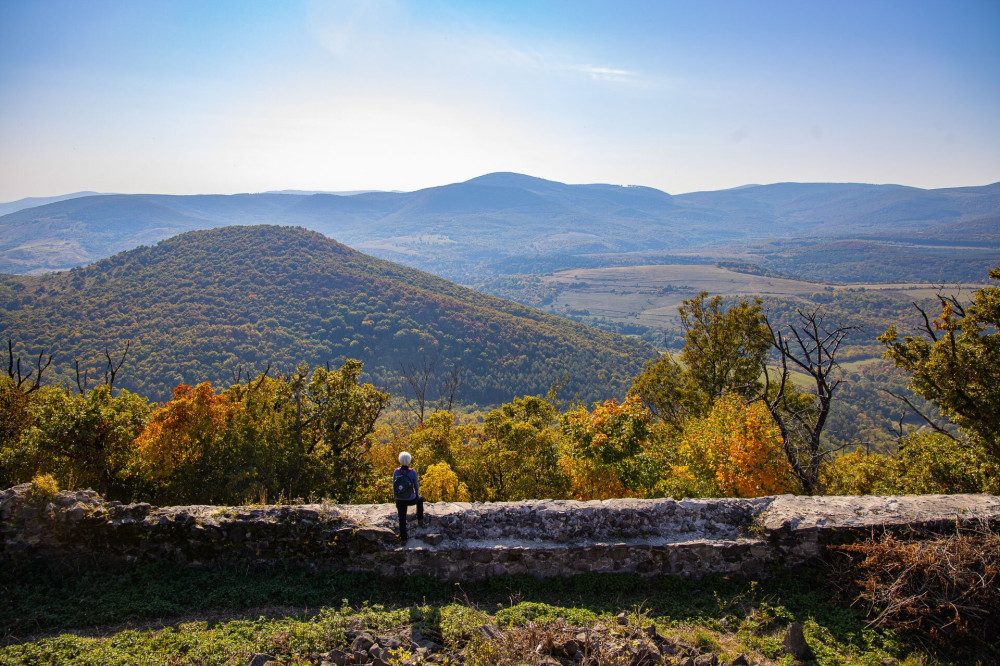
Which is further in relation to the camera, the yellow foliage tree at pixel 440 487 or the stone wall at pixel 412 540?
the yellow foliage tree at pixel 440 487

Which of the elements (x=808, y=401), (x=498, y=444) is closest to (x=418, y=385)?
(x=498, y=444)

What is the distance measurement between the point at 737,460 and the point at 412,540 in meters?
8.05


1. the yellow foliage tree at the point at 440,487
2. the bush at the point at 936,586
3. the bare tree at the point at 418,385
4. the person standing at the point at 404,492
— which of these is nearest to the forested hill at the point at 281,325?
the bare tree at the point at 418,385

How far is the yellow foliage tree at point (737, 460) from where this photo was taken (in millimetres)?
11914

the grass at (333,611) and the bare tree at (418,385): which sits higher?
the grass at (333,611)

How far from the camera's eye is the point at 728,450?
12141 millimetres

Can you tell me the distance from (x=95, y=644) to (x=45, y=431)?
24.9 ft

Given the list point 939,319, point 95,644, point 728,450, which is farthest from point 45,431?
point 939,319

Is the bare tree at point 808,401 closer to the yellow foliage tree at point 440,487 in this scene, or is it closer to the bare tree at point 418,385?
the yellow foliage tree at point 440,487

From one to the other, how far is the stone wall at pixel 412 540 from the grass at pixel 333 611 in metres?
0.22

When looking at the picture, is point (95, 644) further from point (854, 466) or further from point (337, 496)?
point (854, 466)

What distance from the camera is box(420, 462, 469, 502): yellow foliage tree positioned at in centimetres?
1336

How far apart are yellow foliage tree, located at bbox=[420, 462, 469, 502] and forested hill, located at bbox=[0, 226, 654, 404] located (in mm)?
81077

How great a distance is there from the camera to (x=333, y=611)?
7020 millimetres
